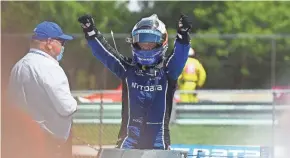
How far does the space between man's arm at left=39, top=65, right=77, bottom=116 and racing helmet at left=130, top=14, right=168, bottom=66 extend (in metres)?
0.84

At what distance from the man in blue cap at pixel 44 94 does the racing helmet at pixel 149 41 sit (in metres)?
0.86

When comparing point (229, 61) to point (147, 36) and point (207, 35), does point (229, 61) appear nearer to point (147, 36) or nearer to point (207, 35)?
point (207, 35)

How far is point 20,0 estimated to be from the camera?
21938mm

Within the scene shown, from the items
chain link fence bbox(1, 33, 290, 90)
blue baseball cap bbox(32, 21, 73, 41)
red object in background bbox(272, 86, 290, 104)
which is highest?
chain link fence bbox(1, 33, 290, 90)

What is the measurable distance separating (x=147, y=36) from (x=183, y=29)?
254 mm

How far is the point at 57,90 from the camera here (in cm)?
584

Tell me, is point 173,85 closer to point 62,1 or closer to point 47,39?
point 47,39

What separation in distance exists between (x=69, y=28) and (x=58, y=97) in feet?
71.7

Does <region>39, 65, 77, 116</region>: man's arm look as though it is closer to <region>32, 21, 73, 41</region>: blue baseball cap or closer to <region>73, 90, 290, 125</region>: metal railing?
<region>32, 21, 73, 41</region>: blue baseball cap

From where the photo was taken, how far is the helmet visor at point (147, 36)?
518 centimetres

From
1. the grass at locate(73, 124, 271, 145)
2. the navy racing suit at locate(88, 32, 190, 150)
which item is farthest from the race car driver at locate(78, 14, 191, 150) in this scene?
the grass at locate(73, 124, 271, 145)

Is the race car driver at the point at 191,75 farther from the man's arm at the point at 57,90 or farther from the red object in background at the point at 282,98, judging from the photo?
the man's arm at the point at 57,90

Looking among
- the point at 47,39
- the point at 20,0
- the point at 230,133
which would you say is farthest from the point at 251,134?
the point at 20,0

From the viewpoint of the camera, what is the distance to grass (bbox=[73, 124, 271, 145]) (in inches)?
420
